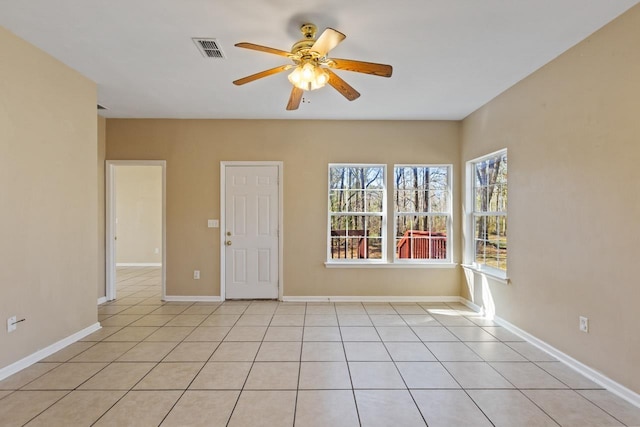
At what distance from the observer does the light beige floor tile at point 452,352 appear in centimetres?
277

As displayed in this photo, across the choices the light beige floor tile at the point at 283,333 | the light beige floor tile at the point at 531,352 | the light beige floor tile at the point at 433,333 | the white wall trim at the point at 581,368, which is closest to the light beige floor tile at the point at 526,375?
the light beige floor tile at the point at 531,352

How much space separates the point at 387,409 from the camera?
2053mm

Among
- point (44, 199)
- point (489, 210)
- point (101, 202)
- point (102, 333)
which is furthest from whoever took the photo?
point (101, 202)

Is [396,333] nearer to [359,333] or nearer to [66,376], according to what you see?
[359,333]

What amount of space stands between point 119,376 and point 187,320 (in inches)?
52.4

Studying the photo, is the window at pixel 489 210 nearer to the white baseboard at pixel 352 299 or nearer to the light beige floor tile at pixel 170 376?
the white baseboard at pixel 352 299

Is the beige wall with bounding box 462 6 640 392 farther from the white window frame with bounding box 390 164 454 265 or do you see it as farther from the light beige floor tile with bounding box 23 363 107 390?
the light beige floor tile with bounding box 23 363 107 390

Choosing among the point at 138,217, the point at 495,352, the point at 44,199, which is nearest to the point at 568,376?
the point at 495,352

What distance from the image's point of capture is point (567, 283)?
270 cm

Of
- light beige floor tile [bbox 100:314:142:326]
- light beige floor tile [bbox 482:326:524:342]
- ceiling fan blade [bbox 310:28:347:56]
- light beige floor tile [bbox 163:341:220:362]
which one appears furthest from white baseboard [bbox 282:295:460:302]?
ceiling fan blade [bbox 310:28:347:56]

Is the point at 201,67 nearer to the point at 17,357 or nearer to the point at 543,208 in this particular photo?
the point at 17,357

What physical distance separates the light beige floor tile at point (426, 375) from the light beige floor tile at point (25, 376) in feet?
9.47

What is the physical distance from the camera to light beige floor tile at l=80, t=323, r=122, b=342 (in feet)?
10.6

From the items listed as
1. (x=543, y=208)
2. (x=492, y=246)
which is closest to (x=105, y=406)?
(x=543, y=208)
